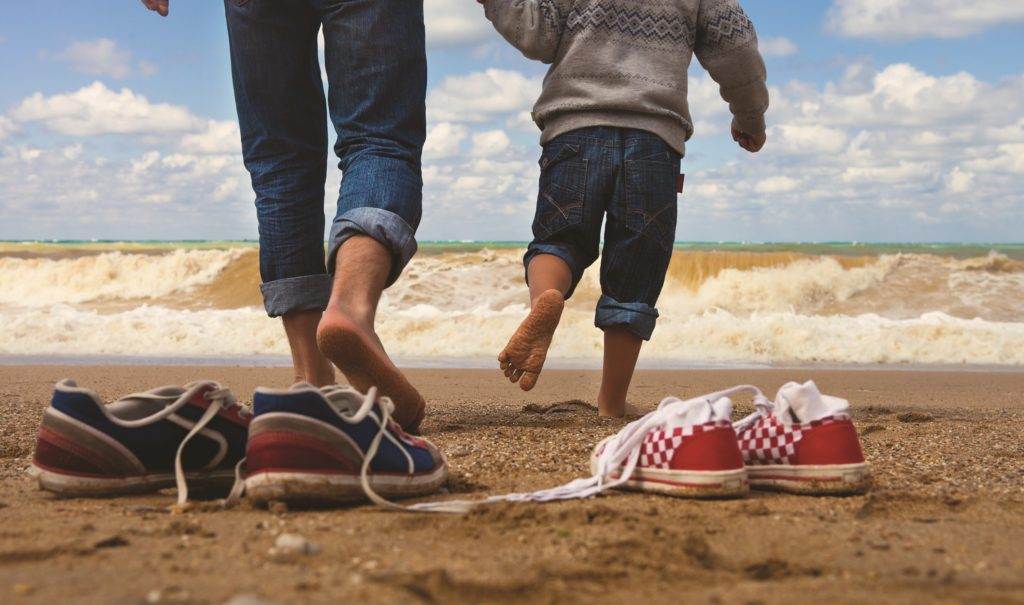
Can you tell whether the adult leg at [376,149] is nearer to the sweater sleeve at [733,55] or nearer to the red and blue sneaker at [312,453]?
the red and blue sneaker at [312,453]

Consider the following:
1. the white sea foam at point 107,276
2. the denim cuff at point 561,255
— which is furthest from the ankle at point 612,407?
the white sea foam at point 107,276

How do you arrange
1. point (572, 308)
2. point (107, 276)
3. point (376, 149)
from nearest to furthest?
1. point (376, 149)
2. point (572, 308)
3. point (107, 276)

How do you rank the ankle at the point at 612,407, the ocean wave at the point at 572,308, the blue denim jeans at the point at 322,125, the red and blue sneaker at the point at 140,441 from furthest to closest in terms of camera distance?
the ocean wave at the point at 572,308
the ankle at the point at 612,407
the blue denim jeans at the point at 322,125
the red and blue sneaker at the point at 140,441

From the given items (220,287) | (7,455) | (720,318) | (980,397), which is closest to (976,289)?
(720,318)

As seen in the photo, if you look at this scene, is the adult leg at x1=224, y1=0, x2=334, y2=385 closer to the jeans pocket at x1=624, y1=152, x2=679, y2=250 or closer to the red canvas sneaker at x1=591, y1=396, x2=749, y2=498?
the jeans pocket at x1=624, y1=152, x2=679, y2=250

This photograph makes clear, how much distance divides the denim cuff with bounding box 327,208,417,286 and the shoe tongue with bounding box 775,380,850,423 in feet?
3.32

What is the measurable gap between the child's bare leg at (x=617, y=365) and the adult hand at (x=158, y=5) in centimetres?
180

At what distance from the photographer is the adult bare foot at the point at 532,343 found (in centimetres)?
286

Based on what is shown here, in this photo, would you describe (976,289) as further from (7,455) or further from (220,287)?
(7,455)

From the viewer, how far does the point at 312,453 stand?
73.9 inches

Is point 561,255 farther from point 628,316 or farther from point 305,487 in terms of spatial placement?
point 305,487

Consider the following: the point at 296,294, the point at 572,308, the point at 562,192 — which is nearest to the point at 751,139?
the point at 562,192

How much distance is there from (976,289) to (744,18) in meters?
10.4

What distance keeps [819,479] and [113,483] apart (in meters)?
1.51
